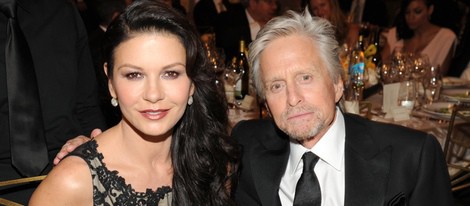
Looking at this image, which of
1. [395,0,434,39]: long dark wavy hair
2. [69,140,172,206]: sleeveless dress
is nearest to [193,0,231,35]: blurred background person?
[395,0,434,39]: long dark wavy hair

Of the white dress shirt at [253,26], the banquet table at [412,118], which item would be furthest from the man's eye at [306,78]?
the white dress shirt at [253,26]

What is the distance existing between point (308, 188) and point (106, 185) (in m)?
0.78

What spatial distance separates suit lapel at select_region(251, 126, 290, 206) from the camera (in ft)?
7.90

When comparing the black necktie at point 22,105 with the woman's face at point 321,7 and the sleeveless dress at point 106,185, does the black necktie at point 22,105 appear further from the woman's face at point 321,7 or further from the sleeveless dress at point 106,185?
the woman's face at point 321,7

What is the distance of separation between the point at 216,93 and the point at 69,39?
736 millimetres

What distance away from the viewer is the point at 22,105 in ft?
7.87

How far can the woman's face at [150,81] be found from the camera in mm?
2045

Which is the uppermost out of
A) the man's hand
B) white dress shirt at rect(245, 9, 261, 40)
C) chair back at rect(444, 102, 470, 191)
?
white dress shirt at rect(245, 9, 261, 40)

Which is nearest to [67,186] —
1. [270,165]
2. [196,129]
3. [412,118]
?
[196,129]

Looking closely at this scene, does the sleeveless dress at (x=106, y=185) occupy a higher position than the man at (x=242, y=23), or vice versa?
the man at (x=242, y=23)

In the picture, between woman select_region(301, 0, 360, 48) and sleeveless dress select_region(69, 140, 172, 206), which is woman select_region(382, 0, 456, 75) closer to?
woman select_region(301, 0, 360, 48)

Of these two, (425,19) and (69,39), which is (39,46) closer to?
(69,39)

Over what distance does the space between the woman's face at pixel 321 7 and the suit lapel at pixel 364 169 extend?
3.77 m

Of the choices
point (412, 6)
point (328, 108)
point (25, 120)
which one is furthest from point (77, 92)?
point (412, 6)
